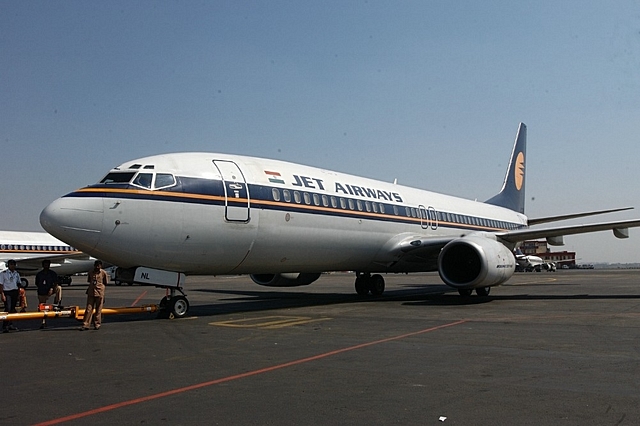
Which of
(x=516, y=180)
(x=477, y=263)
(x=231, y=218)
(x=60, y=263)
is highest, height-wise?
(x=516, y=180)

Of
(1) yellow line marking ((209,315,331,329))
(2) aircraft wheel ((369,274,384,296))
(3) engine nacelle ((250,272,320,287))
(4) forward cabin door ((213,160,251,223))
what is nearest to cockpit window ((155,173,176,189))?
(4) forward cabin door ((213,160,251,223))

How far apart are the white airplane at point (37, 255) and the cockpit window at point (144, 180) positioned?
77.6 ft

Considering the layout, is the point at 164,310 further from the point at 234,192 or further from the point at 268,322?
the point at 234,192

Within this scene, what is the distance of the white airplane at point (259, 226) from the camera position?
485 inches

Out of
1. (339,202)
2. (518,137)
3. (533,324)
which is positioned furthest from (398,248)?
(518,137)

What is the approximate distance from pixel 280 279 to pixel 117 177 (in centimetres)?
842

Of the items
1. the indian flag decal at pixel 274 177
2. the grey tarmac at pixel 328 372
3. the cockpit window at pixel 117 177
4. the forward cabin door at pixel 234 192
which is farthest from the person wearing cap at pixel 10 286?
the indian flag decal at pixel 274 177

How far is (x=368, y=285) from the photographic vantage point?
74.9 feet

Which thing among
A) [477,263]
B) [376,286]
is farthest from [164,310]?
[376,286]

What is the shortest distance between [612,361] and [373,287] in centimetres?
1526

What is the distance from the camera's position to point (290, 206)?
15.6 metres

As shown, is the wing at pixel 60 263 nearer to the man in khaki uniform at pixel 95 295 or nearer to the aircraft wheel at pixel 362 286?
the aircraft wheel at pixel 362 286

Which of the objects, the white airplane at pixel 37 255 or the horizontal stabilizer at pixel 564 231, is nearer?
the horizontal stabilizer at pixel 564 231

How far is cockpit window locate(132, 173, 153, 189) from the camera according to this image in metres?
12.8
